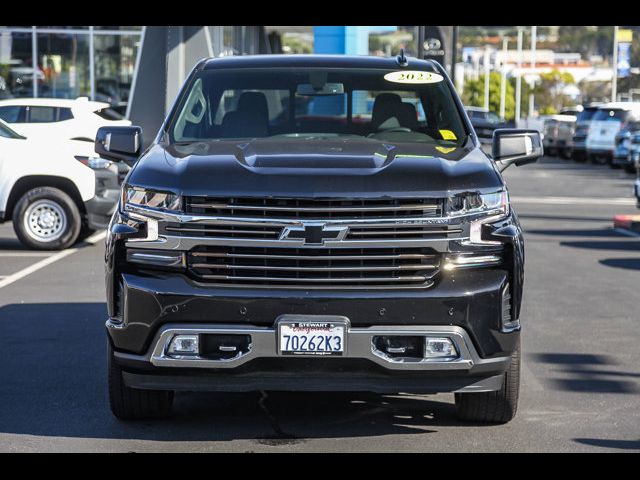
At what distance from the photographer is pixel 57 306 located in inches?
448

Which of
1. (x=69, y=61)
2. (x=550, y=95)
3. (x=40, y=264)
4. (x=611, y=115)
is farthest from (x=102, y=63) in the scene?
(x=550, y=95)

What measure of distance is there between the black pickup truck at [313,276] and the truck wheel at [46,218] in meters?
9.17

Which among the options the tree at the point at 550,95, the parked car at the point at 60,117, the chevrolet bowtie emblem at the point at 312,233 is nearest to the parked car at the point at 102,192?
the parked car at the point at 60,117

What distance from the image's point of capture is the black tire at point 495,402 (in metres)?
6.81

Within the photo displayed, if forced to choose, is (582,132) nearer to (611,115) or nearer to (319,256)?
(611,115)

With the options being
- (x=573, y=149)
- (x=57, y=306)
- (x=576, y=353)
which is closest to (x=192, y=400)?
(x=576, y=353)

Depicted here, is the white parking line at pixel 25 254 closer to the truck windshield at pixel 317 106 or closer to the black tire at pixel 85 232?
the black tire at pixel 85 232

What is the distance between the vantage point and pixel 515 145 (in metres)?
7.76

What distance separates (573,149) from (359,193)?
130ft

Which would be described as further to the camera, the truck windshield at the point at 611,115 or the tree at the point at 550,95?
the tree at the point at 550,95
